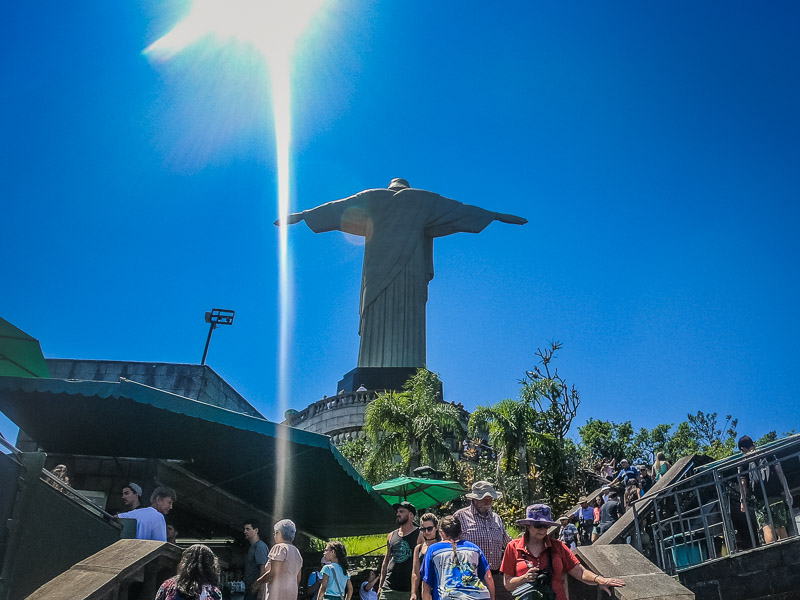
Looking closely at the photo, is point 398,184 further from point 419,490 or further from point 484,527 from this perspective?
point 484,527

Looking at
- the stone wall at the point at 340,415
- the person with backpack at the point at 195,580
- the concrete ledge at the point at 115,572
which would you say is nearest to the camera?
the person with backpack at the point at 195,580

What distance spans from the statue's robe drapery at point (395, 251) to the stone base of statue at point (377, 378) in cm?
96

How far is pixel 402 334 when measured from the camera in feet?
97.0

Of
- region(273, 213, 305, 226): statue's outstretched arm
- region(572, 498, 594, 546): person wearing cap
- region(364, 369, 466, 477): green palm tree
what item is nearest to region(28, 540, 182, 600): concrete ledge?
region(572, 498, 594, 546): person wearing cap

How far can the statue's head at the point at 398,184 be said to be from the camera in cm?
3321

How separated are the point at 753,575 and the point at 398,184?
93.7 ft

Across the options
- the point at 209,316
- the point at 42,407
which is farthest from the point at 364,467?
the point at 42,407

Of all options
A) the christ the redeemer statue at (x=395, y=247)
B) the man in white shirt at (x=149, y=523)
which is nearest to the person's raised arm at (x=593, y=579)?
the man in white shirt at (x=149, y=523)

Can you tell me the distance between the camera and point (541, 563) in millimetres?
4879

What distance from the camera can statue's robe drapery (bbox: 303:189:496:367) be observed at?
29.6 metres

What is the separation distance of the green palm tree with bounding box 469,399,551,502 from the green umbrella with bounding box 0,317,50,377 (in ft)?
34.8

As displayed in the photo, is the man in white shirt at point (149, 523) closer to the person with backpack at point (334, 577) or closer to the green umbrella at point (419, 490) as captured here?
the person with backpack at point (334, 577)

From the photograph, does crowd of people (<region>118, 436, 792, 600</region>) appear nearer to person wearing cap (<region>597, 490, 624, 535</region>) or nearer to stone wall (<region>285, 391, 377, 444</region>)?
person wearing cap (<region>597, 490, 624, 535</region>)

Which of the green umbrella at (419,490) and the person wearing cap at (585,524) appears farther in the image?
the green umbrella at (419,490)
